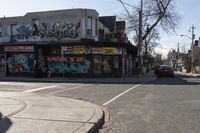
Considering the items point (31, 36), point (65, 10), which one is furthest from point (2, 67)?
point (65, 10)

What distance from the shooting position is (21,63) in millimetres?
39125

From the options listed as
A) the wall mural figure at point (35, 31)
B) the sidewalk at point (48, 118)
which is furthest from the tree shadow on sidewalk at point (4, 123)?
the wall mural figure at point (35, 31)

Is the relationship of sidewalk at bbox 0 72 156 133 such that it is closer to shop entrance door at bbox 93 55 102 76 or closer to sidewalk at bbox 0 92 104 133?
sidewalk at bbox 0 92 104 133

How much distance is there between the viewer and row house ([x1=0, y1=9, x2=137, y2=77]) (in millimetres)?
37281

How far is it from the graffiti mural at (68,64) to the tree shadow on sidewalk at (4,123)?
89.1 feet

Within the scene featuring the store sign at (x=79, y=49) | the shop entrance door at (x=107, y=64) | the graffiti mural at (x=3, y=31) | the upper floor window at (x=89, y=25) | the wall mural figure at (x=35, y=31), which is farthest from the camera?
the graffiti mural at (x=3, y=31)

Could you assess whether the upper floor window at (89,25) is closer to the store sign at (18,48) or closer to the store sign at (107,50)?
the store sign at (107,50)

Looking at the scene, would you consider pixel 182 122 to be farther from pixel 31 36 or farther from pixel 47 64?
pixel 31 36

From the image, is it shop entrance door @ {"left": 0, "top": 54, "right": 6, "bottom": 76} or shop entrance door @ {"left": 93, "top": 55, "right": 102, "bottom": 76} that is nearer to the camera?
shop entrance door @ {"left": 93, "top": 55, "right": 102, "bottom": 76}

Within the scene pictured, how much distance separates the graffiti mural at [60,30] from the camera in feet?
130

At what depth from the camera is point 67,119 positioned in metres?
9.97

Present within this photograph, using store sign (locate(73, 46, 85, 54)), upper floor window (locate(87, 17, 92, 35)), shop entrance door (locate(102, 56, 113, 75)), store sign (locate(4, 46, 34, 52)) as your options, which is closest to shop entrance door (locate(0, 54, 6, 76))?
store sign (locate(4, 46, 34, 52))

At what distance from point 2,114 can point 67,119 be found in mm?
1930

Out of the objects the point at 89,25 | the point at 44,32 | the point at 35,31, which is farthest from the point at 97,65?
the point at 35,31
